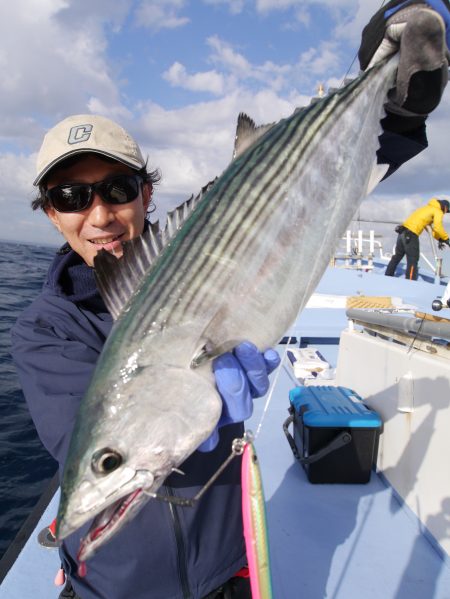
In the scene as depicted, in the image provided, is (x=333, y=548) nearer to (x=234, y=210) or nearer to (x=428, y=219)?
(x=234, y=210)

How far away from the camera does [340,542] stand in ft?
10.3

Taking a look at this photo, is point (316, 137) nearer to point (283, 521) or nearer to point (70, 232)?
point (70, 232)

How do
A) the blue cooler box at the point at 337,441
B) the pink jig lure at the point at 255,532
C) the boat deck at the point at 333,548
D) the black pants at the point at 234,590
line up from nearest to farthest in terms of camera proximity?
the pink jig lure at the point at 255,532
the black pants at the point at 234,590
the boat deck at the point at 333,548
the blue cooler box at the point at 337,441

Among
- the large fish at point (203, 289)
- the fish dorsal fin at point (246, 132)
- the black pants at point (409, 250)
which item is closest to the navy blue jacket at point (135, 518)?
the large fish at point (203, 289)

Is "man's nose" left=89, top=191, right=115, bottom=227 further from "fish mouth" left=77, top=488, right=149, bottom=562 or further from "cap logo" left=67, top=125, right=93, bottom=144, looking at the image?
"fish mouth" left=77, top=488, right=149, bottom=562

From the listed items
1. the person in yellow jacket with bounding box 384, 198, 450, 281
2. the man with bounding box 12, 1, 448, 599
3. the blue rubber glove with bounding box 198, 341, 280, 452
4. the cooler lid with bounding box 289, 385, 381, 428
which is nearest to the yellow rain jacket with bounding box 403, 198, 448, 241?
the person in yellow jacket with bounding box 384, 198, 450, 281

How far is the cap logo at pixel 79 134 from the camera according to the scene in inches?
86.1

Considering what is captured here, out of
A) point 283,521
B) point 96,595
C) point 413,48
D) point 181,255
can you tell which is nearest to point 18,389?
point 283,521

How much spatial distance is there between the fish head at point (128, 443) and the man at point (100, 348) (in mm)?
155

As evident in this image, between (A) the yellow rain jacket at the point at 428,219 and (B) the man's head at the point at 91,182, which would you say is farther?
(A) the yellow rain jacket at the point at 428,219

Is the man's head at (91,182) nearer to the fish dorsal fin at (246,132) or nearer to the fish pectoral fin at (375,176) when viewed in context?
the fish dorsal fin at (246,132)

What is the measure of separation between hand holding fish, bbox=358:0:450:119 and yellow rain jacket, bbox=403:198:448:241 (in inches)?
465

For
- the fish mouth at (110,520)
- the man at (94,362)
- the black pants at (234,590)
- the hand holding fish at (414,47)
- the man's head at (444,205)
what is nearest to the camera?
the fish mouth at (110,520)

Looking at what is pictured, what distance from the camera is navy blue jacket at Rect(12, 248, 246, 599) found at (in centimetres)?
181
